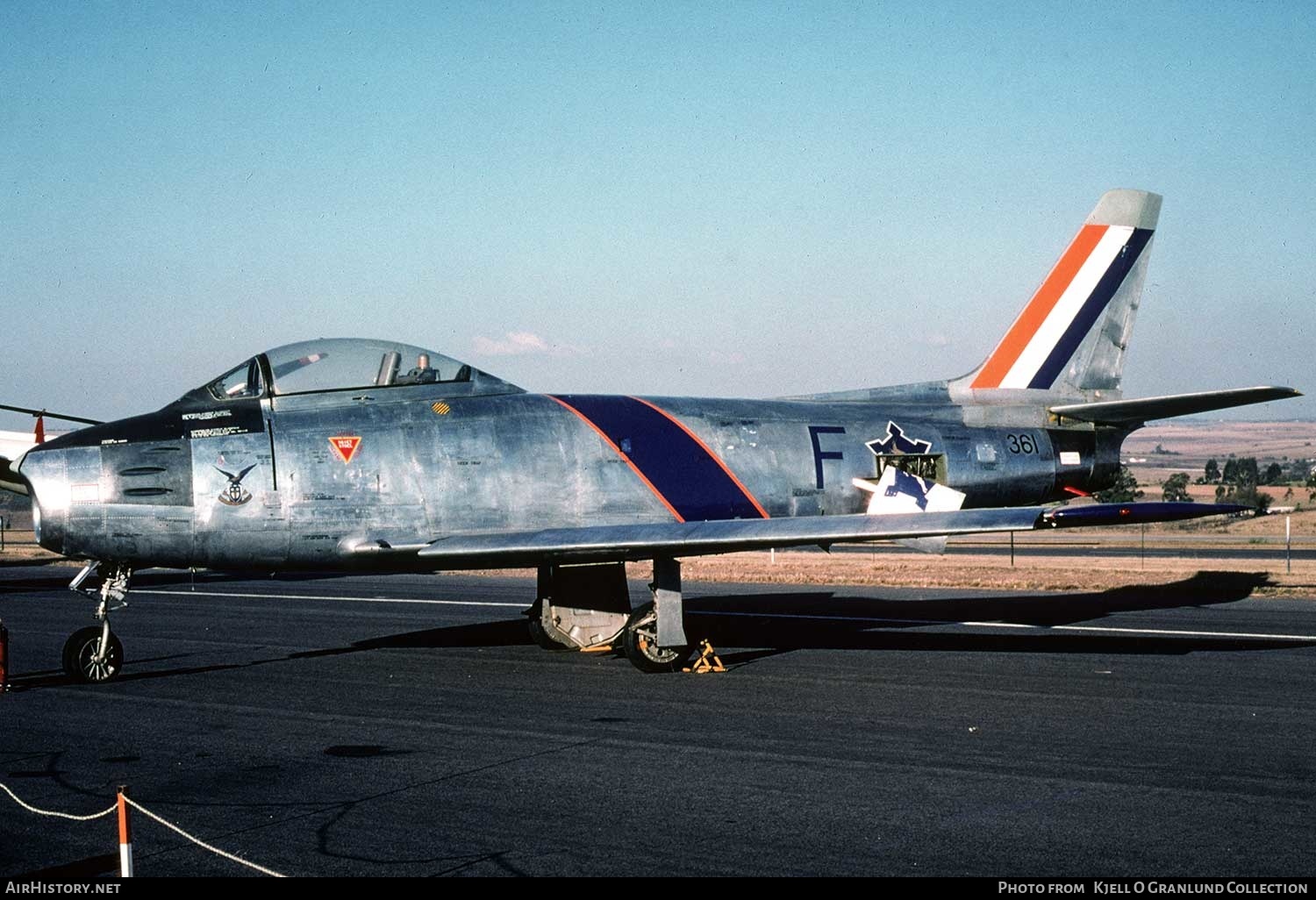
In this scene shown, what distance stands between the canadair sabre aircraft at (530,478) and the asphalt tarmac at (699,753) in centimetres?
139

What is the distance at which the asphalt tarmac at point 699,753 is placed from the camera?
6.99 meters

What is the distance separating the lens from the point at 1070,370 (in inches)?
738

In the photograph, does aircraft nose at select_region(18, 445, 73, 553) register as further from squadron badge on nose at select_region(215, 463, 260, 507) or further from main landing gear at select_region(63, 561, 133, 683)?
squadron badge on nose at select_region(215, 463, 260, 507)

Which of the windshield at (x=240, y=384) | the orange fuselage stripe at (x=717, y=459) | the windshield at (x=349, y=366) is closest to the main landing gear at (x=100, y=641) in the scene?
the windshield at (x=240, y=384)

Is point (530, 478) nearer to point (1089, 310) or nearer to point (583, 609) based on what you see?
point (583, 609)

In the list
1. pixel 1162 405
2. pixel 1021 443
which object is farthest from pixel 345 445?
pixel 1162 405

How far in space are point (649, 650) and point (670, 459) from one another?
2517 mm

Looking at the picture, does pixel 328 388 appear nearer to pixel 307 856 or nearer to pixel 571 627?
pixel 571 627

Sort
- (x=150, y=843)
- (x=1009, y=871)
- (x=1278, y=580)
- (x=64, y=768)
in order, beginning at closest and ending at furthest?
(x=1009, y=871) < (x=150, y=843) < (x=64, y=768) < (x=1278, y=580)

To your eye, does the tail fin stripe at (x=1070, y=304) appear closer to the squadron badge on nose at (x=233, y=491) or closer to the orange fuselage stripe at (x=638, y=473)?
the orange fuselage stripe at (x=638, y=473)

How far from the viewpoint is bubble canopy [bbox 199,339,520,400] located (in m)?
14.0

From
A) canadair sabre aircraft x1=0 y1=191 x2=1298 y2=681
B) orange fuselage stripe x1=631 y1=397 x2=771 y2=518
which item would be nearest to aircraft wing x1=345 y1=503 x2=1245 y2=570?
canadair sabre aircraft x1=0 y1=191 x2=1298 y2=681

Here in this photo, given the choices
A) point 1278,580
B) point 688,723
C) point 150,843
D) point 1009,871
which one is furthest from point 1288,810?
point 1278,580

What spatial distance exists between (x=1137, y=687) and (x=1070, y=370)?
7280mm
